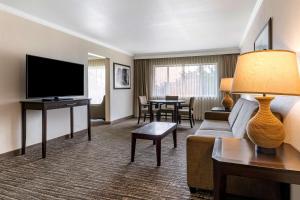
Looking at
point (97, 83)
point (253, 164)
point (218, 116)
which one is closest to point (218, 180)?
point (253, 164)

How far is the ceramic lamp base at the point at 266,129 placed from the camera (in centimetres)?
133

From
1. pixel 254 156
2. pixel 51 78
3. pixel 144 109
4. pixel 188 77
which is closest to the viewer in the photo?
pixel 254 156

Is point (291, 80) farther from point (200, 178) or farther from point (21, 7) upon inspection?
point (21, 7)

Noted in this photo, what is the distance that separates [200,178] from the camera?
207cm

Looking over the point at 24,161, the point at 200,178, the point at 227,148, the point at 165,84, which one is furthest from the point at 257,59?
the point at 165,84

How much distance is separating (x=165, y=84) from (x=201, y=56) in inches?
61.3

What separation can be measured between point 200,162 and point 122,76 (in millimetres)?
5123

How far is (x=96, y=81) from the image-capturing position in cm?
760

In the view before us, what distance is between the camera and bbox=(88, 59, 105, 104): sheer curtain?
24.7ft

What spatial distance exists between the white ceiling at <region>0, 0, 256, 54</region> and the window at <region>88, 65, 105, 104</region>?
2290 millimetres

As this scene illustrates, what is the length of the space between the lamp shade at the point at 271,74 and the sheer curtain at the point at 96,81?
665cm

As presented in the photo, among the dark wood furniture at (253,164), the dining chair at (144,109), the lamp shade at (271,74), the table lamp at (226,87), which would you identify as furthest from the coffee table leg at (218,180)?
the dining chair at (144,109)

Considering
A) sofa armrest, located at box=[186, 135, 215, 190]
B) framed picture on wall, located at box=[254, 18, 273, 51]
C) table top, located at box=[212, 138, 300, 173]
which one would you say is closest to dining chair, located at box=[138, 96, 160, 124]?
framed picture on wall, located at box=[254, 18, 273, 51]

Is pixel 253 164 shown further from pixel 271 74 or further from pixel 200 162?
pixel 200 162
